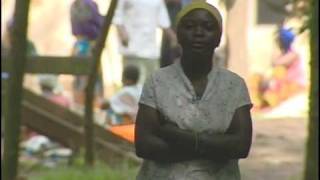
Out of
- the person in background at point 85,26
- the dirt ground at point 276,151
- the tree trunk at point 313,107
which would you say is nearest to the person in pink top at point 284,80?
the dirt ground at point 276,151

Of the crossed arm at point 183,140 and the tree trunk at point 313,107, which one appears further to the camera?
the tree trunk at point 313,107

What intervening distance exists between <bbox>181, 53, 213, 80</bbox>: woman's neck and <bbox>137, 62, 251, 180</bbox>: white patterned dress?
24mm

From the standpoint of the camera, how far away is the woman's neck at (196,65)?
15.8 ft

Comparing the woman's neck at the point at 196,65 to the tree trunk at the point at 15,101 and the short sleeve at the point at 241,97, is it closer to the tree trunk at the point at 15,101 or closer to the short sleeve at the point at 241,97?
the short sleeve at the point at 241,97

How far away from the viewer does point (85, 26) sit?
11.9 m

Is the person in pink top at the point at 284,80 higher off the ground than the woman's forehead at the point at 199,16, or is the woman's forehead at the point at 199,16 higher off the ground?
the woman's forehead at the point at 199,16

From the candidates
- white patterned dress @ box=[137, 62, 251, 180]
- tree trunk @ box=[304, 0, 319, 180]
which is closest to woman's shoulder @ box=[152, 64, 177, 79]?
white patterned dress @ box=[137, 62, 251, 180]

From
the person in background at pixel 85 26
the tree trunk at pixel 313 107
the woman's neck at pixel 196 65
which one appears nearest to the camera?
the woman's neck at pixel 196 65

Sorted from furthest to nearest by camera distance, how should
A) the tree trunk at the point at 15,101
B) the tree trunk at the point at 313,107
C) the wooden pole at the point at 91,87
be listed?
the wooden pole at the point at 91,87, the tree trunk at the point at 15,101, the tree trunk at the point at 313,107

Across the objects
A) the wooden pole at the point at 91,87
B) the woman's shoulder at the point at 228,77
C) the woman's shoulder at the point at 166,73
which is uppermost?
the woman's shoulder at the point at 166,73

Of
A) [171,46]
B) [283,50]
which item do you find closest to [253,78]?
[283,50]

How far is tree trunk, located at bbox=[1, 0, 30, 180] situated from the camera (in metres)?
8.11

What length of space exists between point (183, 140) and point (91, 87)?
16.2ft

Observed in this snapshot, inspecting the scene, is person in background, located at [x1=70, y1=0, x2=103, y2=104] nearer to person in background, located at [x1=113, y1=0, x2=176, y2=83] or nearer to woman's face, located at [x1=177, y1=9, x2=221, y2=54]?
person in background, located at [x1=113, y1=0, x2=176, y2=83]
